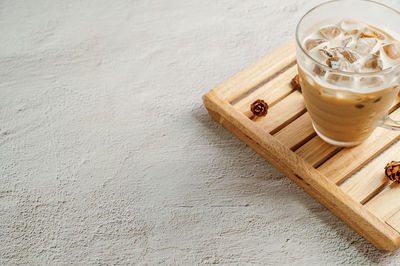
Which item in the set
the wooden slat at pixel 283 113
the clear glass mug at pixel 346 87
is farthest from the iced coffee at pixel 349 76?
the wooden slat at pixel 283 113

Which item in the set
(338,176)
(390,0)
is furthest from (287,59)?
(390,0)

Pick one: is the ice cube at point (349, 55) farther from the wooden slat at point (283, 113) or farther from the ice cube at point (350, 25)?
the wooden slat at point (283, 113)

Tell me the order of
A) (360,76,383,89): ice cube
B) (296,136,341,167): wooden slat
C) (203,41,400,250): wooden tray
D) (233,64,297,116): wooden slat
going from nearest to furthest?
(360,76,383,89): ice cube, (203,41,400,250): wooden tray, (296,136,341,167): wooden slat, (233,64,297,116): wooden slat

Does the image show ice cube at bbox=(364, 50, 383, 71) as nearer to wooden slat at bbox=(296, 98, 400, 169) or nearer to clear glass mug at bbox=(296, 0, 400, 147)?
clear glass mug at bbox=(296, 0, 400, 147)

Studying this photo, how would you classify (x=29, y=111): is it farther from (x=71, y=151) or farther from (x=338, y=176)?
(x=338, y=176)

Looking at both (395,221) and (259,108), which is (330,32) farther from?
(395,221)

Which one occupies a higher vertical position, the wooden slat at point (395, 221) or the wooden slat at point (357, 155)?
the wooden slat at point (357, 155)

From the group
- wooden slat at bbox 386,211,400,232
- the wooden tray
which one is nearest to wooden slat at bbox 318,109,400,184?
the wooden tray
